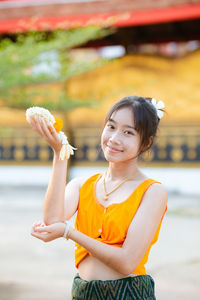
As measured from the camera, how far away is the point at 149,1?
4.86 meters

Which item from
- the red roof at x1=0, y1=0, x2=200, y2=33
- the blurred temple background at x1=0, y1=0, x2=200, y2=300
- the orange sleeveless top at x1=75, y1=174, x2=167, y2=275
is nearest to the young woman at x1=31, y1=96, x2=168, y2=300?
the orange sleeveless top at x1=75, y1=174, x2=167, y2=275

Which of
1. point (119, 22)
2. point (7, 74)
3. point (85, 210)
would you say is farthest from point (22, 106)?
point (85, 210)

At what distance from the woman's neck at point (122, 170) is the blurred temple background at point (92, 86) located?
206cm

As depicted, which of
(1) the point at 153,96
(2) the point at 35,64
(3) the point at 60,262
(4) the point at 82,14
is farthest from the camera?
(1) the point at 153,96

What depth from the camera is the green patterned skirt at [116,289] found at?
38.7 inches

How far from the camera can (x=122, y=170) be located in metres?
1.07

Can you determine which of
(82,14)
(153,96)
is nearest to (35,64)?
(82,14)

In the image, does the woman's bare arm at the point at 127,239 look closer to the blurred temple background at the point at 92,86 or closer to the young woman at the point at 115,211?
the young woman at the point at 115,211

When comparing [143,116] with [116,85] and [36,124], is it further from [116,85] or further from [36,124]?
[116,85]

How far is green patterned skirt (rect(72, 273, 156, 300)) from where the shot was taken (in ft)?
3.23

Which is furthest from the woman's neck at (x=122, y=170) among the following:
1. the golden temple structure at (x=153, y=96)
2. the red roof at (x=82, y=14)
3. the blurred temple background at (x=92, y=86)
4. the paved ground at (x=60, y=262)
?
the golden temple structure at (x=153, y=96)

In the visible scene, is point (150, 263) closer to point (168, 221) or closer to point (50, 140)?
point (168, 221)

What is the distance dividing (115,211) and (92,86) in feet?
18.0

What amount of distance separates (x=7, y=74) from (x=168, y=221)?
2.19m
